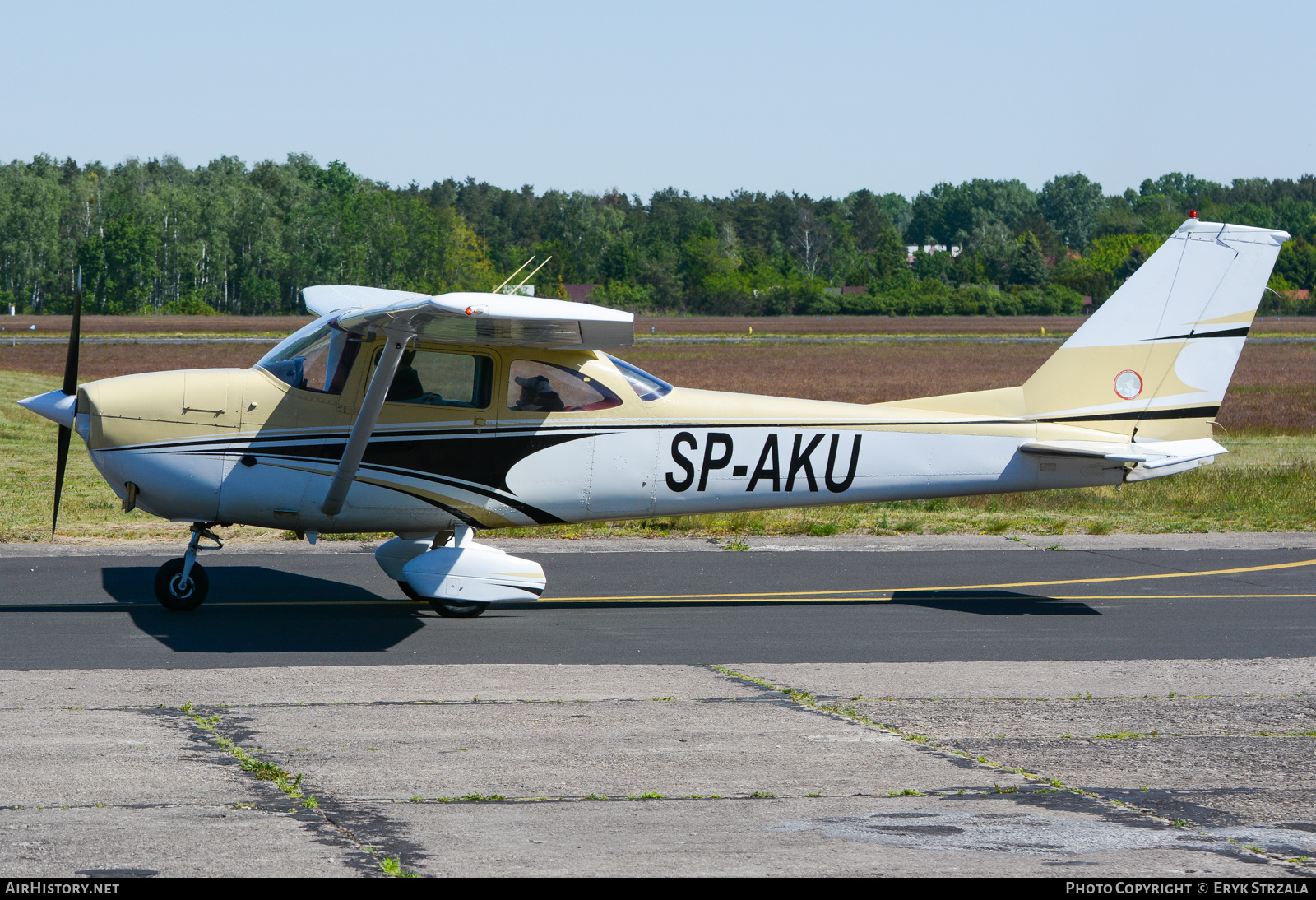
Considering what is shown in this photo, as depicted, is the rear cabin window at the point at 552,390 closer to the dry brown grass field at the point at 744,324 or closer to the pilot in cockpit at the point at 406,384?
the pilot in cockpit at the point at 406,384

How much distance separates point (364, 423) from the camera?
995 centimetres

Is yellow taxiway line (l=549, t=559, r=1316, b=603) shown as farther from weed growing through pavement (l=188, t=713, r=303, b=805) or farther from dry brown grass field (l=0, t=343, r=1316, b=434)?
dry brown grass field (l=0, t=343, r=1316, b=434)

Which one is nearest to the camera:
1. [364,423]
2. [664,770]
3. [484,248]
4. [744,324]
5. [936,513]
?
[664,770]

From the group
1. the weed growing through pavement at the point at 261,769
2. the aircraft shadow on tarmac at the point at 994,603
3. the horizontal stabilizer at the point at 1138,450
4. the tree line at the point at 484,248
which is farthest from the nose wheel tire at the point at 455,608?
the tree line at the point at 484,248

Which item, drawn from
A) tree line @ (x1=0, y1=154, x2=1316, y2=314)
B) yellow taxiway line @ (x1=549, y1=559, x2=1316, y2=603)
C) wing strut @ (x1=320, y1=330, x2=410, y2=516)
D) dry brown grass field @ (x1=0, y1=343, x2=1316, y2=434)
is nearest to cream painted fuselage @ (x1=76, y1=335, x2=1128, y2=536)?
wing strut @ (x1=320, y1=330, x2=410, y2=516)

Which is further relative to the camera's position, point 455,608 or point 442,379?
point 455,608

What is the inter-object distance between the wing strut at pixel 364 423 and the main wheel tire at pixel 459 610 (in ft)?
3.99

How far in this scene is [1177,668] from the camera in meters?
9.16

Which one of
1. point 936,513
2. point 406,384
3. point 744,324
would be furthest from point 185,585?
point 744,324

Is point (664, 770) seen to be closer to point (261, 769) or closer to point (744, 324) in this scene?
point (261, 769)

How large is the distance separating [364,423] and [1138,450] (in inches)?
260

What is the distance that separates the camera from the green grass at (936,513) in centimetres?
1557

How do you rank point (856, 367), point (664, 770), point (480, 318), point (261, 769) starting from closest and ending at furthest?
point (261, 769) → point (664, 770) → point (480, 318) → point (856, 367)
